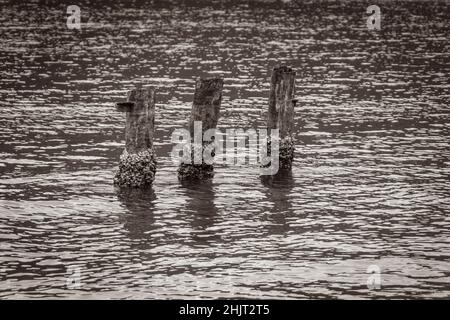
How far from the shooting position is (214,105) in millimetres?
24984

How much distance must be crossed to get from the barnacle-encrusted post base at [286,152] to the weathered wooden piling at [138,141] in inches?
165

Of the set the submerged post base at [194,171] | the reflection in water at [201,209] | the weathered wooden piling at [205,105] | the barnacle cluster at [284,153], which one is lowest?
the reflection in water at [201,209]

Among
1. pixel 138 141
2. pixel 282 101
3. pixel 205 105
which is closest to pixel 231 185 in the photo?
pixel 205 105

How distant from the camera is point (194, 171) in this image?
25.9 m

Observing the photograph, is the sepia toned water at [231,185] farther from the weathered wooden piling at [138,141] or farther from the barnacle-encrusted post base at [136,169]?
the weathered wooden piling at [138,141]

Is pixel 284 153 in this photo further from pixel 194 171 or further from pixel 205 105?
pixel 205 105

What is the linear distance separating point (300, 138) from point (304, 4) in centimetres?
4769

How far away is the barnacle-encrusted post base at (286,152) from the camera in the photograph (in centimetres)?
2667

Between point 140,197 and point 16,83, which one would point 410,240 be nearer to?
point 140,197

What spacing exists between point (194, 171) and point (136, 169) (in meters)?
2.10

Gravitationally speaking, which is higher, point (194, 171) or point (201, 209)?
point (194, 171)

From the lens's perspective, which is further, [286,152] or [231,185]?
[286,152]

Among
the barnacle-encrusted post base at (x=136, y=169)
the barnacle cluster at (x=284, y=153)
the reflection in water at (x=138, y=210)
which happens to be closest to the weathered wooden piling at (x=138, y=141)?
the barnacle-encrusted post base at (x=136, y=169)

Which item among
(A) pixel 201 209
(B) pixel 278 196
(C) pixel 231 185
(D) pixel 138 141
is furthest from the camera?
(C) pixel 231 185
